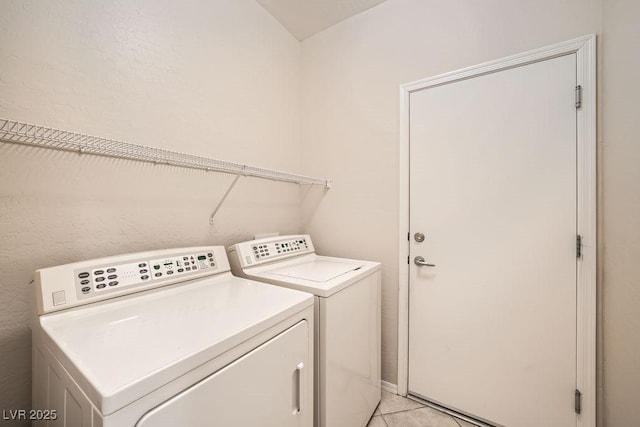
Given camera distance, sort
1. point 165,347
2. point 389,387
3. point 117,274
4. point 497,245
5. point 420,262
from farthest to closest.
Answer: point 389,387 → point 420,262 → point 497,245 → point 117,274 → point 165,347

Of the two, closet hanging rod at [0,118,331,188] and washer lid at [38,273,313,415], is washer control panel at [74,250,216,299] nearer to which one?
washer lid at [38,273,313,415]

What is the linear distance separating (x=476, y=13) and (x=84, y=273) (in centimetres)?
250

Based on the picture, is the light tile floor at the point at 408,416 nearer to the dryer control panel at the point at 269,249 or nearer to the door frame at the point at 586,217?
the door frame at the point at 586,217

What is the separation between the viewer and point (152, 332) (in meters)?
0.77

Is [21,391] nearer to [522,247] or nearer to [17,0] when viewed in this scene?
[17,0]

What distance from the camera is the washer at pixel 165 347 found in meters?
0.57

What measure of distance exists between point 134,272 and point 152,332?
43 centimetres

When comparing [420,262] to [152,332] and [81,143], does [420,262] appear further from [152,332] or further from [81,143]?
[81,143]

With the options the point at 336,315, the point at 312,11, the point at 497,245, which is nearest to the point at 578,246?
the point at 497,245

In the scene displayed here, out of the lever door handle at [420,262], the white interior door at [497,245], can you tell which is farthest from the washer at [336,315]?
the white interior door at [497,245]

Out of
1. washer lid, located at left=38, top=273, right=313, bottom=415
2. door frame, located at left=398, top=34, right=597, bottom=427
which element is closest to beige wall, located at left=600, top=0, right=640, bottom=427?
door frame, located at left=398, top=34, right=597, bottom=427

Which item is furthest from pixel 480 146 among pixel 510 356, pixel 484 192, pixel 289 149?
pixel 289 149

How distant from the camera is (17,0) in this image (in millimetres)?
958

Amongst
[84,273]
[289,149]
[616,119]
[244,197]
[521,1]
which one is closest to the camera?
[84,273]
